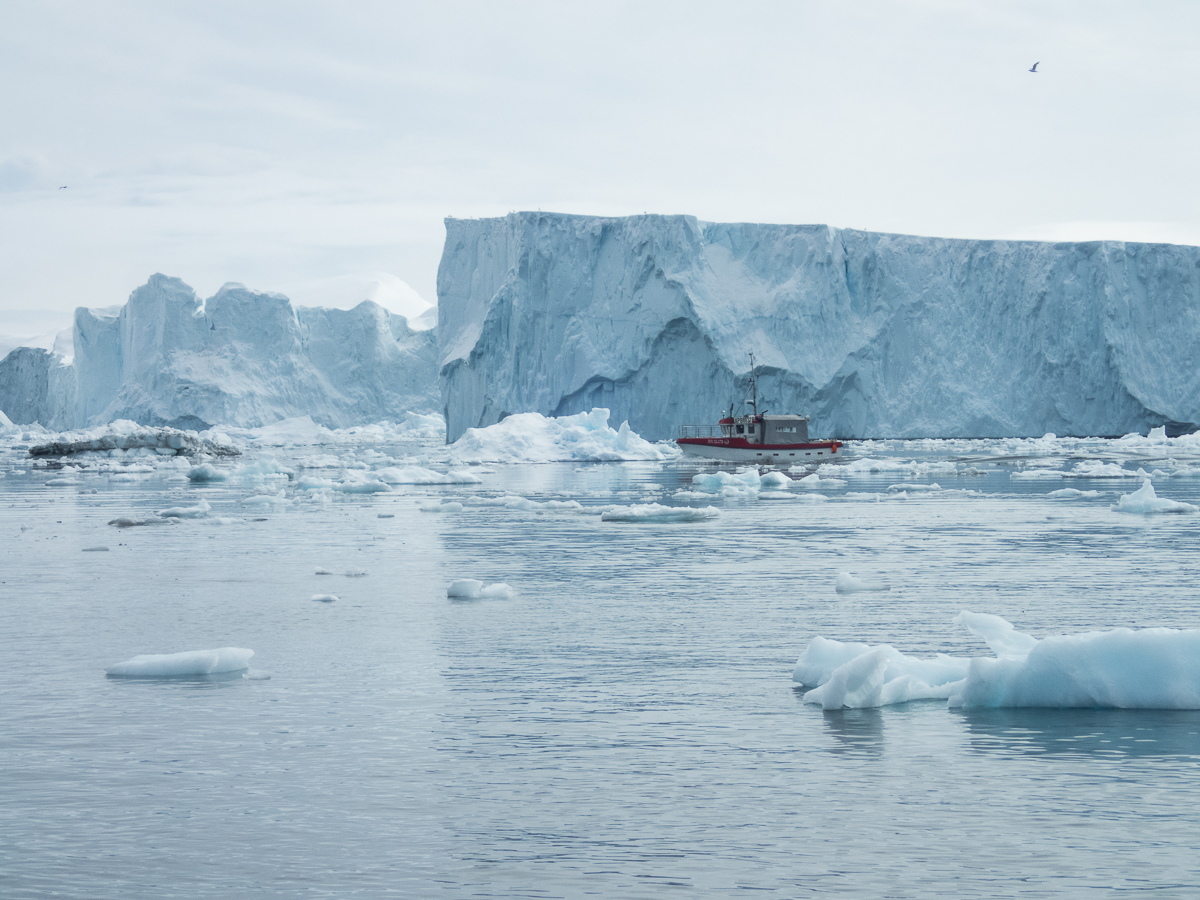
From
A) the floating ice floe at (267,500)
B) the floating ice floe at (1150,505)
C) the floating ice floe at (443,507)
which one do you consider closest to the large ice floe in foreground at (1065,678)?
the floating ice floe at (1150,505)

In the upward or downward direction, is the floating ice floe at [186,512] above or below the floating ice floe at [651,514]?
below

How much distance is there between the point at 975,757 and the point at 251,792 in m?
2.32

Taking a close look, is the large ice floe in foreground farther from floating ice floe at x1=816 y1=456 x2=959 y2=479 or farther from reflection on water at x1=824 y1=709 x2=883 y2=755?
floating ice floe at x1=816 y1=456 x2=959 y2=479

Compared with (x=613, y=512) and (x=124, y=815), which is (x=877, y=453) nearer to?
(x=613, y=512)

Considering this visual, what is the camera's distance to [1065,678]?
15.8 feet

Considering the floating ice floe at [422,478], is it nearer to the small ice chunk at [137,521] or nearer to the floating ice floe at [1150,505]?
the small ice chunk at [137,521]

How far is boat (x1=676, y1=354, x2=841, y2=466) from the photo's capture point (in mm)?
29719

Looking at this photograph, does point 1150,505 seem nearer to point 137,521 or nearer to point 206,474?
point 137,521

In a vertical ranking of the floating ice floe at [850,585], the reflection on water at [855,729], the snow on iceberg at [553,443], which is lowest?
the reflection on water at [855,729]

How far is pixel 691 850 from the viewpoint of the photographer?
3.28 m

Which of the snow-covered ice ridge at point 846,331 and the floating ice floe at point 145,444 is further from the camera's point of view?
the snow-covered ice ridge at point 846,331

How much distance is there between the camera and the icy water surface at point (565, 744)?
3.17 m

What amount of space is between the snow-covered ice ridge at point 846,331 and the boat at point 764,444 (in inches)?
255

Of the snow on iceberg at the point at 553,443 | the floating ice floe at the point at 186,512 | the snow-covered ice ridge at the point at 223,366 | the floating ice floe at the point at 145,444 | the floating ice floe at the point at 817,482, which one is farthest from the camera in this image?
the snow-covered ice ridge at the point at 223,366
